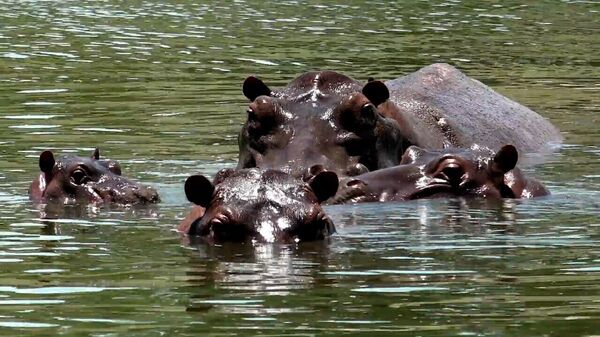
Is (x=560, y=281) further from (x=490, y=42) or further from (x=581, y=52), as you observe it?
(x=490, y=42)

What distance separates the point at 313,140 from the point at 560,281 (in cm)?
429

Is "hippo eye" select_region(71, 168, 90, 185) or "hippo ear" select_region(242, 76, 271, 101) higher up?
"hippo ear" select_region(242, 76, 271, 101)

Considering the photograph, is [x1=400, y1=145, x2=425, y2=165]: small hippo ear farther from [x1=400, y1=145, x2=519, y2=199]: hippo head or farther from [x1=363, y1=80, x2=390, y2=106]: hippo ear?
[x1=363, y1=80, x2=390, y2=106]: hippo ear

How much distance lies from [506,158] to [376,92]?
5.73 feet

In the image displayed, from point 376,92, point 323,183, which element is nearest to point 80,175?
point 376,92

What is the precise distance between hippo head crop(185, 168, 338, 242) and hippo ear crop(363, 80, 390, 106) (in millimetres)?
3355

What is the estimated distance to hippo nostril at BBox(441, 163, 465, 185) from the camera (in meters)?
11.5

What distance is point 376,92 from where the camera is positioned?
12.8 metres

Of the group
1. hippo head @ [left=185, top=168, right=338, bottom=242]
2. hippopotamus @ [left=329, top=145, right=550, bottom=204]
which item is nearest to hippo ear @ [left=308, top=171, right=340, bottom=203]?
hippo head @ [left=185, top=168, right=338, bottom=242]

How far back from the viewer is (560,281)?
8.00 meters

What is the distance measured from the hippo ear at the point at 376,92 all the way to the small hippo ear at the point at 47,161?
7.96 feet

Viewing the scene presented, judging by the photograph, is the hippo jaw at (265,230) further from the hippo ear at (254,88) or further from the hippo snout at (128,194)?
the hippo ear at (254,88)

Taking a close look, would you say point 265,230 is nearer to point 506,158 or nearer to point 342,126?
point 506,158

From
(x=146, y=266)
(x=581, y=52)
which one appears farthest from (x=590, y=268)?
(x=581, y=52)
